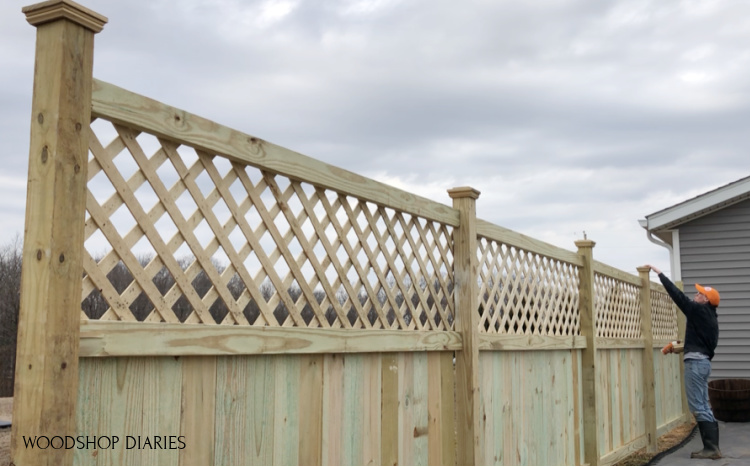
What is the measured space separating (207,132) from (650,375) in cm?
740

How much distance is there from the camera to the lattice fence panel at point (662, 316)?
31.4 ft

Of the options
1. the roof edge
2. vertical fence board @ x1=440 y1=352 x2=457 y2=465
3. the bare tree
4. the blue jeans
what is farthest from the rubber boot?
the bare tree

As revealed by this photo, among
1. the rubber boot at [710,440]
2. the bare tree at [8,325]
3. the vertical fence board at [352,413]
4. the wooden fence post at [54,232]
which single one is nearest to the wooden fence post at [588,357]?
the rubber boot at [710,440]

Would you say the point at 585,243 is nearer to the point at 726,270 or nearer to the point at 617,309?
the point at 617,309

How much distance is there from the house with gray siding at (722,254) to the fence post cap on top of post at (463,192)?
803cm

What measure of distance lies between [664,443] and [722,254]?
3.98m

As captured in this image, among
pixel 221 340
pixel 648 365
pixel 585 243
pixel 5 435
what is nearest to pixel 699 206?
Result: pixel 648 365

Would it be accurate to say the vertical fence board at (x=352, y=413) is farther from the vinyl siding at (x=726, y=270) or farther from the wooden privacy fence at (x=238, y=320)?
the vinyl siding at (x=726, y=270)

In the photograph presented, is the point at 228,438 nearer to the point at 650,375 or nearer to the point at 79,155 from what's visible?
the point at 79,155

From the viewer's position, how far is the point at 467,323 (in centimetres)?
418

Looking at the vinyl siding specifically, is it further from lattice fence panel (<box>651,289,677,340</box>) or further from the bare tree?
the bare tree

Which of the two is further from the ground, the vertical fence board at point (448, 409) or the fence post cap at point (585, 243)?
the fence post cap at point (585, 243)

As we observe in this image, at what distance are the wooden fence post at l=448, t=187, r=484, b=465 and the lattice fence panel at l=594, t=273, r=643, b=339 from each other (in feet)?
9.54

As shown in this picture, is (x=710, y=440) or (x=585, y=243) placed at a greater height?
(x=585, y=243)
